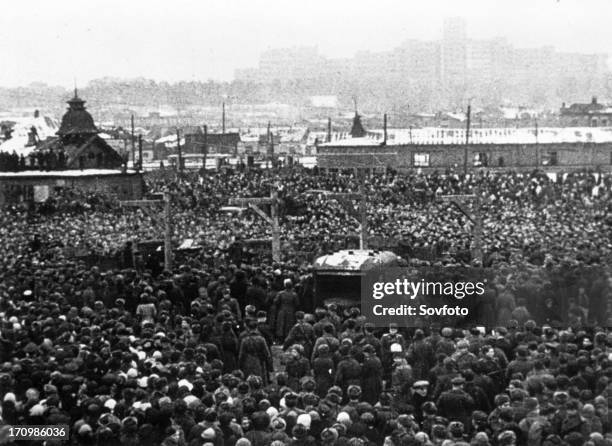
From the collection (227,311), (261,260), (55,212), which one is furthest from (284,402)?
(55,212)

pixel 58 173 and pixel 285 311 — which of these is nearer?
pixel 285 311

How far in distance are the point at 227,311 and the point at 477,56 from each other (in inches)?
5233

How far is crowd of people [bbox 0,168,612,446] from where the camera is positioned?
1060cm

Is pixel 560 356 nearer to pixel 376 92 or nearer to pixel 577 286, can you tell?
pixel 577 286

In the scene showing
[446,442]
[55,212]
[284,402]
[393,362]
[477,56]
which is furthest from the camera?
[477,56]

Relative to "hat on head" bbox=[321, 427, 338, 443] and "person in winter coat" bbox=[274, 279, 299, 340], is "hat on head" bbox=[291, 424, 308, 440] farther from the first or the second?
"person in winter coat" bbox=[274, 279, 299, 340]

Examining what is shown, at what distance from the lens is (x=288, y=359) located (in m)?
13.7

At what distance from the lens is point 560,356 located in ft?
41.0

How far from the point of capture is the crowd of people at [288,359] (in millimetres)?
10602

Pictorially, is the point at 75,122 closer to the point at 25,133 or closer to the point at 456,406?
the point at 25,133

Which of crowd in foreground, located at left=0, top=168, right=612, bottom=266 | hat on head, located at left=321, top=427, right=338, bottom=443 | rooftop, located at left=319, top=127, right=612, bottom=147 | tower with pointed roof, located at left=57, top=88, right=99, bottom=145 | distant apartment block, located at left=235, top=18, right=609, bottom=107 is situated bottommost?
crowd in foreground, located at left=0, top=168, right=612, bottom=266

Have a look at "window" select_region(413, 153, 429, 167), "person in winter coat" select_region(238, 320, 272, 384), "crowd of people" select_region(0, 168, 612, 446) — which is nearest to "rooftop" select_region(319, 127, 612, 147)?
"window" select_region(413, 153, 429, 167)

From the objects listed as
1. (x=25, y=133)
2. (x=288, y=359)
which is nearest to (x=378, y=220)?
(x=288, y=359)

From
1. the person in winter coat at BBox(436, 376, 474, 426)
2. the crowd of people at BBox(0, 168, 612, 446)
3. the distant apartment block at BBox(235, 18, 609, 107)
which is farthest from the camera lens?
the distant apartment block at BBox(235, 18, 609, 107)
